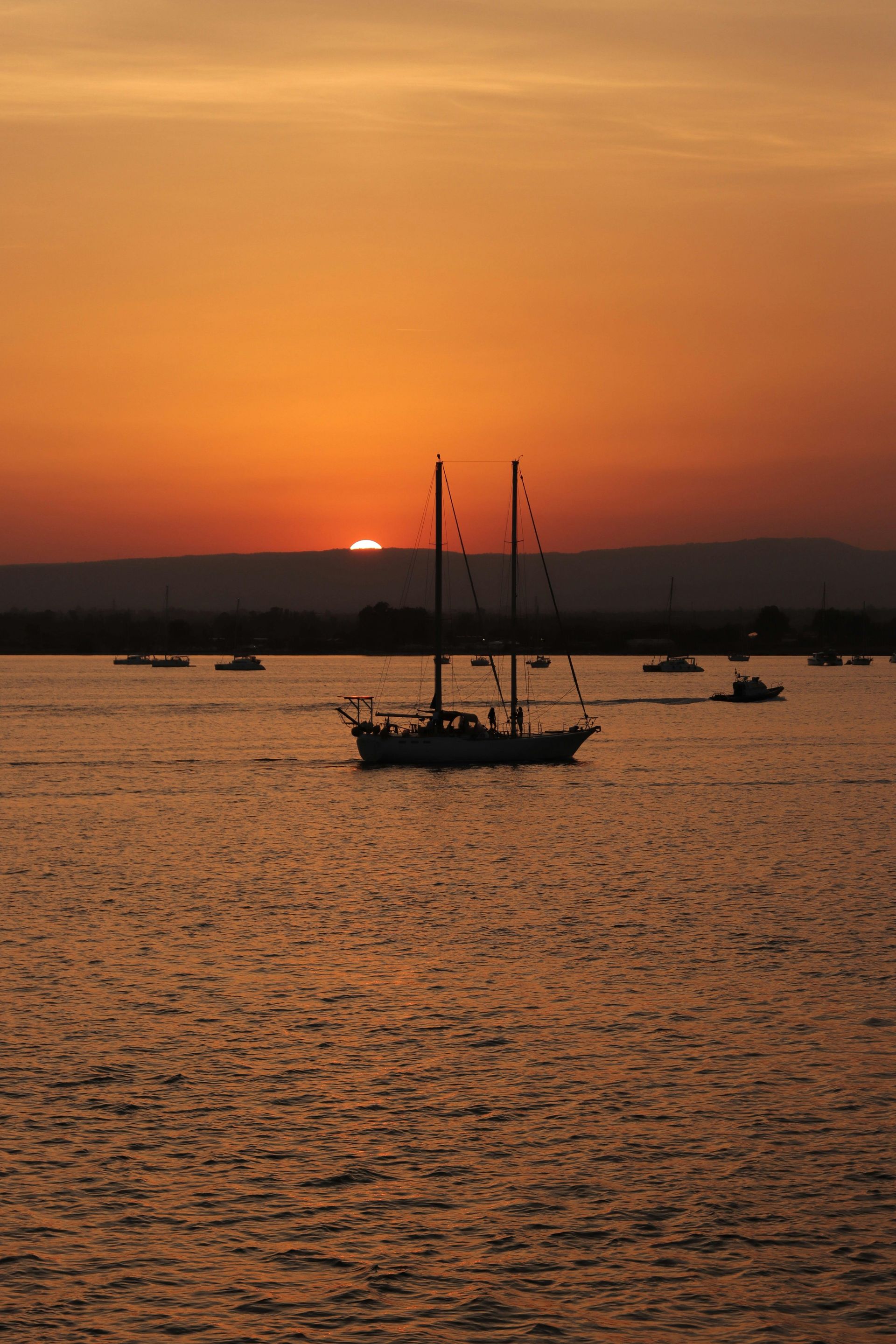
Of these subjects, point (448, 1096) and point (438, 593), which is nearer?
point (448, 1096)

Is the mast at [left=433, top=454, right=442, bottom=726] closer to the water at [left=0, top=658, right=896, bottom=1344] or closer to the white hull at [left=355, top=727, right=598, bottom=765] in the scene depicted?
the white hull at [left=355, top=727, right=598, bottom=765]

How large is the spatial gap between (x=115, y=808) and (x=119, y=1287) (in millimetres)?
65055

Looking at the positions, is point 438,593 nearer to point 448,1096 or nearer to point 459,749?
point 459,749

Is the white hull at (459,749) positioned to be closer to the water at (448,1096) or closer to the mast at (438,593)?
the mast at (438,593)

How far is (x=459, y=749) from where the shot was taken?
93.1 m

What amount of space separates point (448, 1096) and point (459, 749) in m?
67.8

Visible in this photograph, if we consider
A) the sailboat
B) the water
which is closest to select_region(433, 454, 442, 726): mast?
the sailboat

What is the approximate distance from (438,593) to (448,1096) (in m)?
64.3

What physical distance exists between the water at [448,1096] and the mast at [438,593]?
2952 cm

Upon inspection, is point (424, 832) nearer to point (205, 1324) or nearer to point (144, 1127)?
point (144, 1127)

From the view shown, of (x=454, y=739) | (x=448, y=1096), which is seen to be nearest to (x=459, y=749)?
(x=454, y=739)

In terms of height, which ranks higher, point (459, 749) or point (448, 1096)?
point (459, 749)

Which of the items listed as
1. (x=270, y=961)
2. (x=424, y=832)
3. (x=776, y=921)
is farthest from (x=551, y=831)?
(x=270, y=961)

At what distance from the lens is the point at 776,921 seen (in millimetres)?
43188
